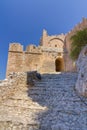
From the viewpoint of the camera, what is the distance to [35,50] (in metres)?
21.5

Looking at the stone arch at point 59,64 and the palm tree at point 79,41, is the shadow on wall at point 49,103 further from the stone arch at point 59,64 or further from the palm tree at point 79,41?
the stone arch at point 59,64

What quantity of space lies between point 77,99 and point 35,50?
14.1 metres

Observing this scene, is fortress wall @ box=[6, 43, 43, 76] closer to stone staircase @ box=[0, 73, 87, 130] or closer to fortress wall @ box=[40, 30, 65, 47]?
stone staircase @ box=[0, 73, 87, 130]

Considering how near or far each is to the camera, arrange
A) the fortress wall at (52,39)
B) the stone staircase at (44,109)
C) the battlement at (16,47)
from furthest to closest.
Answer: the fortress wall at (52,39) < the battlement at (16,47) < the stone staircase at (44,109)

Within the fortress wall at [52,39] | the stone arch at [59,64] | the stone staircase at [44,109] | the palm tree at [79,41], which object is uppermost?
the fortress wall at [52,39]

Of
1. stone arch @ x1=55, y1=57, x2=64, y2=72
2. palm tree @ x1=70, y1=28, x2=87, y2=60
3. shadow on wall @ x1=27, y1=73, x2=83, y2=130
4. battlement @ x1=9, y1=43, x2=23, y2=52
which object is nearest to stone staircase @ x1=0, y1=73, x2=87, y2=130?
shadow on wall @ x1=27, y1=73, x2=83, y2=130

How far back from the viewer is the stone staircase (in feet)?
18.7

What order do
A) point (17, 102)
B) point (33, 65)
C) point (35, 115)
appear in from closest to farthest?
point (35, 115)
point (17, 102)
point (33, 65)

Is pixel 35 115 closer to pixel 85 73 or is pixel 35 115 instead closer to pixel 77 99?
pixel 77 99

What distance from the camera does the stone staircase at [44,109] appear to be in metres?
5.70

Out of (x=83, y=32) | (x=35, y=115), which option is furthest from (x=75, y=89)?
(x=83, y=32)

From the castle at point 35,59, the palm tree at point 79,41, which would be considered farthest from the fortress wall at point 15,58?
A: the palm tree at point 79,41

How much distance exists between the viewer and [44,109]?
6883 mm

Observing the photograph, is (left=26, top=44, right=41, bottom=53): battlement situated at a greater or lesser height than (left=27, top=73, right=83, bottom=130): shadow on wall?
greater
